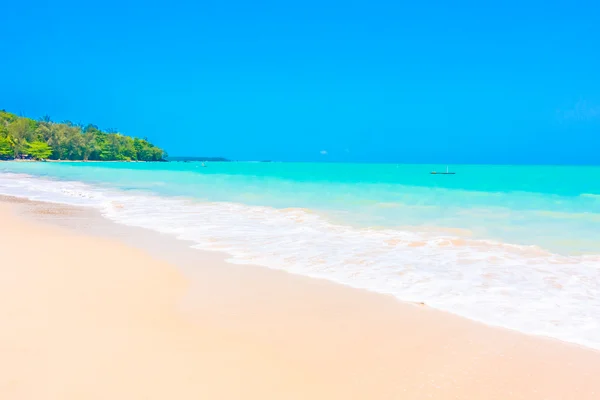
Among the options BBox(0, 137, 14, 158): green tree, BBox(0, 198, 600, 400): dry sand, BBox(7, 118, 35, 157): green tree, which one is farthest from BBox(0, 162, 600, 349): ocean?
BBox(7, 118, 35, 157): green tree

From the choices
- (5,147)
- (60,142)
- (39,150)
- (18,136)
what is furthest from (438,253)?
(60,142)

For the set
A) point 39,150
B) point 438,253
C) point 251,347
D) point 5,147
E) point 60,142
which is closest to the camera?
point 251,347

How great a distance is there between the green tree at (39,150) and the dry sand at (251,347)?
117 m

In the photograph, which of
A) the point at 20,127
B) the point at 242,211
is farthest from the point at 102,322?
the point at 20,127

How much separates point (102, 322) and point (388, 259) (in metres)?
3.96

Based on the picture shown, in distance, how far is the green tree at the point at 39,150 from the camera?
104562 mm

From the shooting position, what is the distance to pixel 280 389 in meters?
2.49

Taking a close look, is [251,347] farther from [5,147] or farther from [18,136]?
[18,136]

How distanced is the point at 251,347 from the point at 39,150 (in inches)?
4784

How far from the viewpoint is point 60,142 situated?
11531 centimetres

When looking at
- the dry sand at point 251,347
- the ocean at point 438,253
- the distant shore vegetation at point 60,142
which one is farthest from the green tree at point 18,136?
the dry sand at point 251,347

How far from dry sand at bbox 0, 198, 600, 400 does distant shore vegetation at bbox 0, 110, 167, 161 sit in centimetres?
11443

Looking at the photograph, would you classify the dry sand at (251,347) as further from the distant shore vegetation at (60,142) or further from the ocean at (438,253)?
the distant shore vegetation at (60,142)

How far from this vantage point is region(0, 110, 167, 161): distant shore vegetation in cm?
10225
